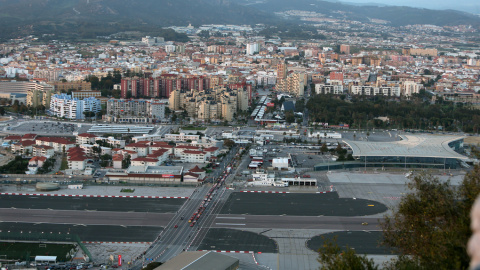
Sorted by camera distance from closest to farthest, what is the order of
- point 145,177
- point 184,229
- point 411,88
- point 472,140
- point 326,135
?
point 184,229
point 145,177
point 472,140
point 326,135
point 411,88

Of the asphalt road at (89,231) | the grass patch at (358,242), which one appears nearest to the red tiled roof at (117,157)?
the asphalt road at (89,231)

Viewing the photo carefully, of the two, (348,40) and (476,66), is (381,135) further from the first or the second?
(348,40)

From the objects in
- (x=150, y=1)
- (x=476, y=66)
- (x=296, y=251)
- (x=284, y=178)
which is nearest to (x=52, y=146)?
(x=284, y=178)

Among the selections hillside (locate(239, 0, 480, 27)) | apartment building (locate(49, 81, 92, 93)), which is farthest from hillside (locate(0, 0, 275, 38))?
apartment building (locate(49, 81, 92, 93))

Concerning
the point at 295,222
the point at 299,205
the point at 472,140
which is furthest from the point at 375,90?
the point at 295,222

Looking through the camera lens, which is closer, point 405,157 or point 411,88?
point 405,157

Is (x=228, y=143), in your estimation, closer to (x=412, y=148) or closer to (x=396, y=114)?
(x=412, y=148)

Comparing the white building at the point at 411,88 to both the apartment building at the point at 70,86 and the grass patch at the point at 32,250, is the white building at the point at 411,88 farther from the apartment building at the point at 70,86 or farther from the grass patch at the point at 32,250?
the grass patch at the point at 32,250

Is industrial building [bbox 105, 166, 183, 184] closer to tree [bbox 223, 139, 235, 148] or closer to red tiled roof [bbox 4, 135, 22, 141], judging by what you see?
tree [bbox 223, 139, 235, 148]
